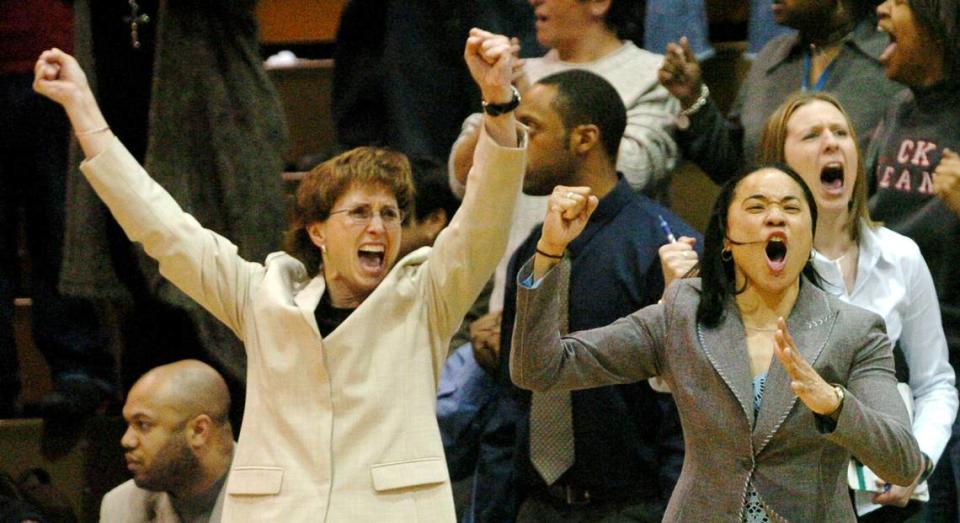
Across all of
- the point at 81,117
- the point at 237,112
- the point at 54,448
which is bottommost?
the point at 54,448

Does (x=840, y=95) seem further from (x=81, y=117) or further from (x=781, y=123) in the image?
(x=81, y=117)

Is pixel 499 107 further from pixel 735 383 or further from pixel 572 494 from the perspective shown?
pixel 572 494

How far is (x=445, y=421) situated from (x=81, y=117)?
142cm

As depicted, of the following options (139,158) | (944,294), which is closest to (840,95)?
(944,294)

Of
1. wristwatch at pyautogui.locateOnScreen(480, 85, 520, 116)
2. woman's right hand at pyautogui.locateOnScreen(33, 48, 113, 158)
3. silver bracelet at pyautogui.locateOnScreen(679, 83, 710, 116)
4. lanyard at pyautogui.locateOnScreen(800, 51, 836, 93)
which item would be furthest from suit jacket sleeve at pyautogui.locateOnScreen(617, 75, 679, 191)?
woman's right hand at pyautogui.locateOnScreen(33, 48, 113, 158)

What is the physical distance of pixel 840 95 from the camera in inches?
193

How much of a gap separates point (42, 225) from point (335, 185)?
5.93 feet

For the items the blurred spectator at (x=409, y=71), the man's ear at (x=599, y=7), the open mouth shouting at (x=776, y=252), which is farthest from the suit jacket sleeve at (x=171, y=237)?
the man's ear at (x=599, y=7)

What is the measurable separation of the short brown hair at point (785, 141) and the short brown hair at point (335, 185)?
89 cm

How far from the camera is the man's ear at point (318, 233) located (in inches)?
146

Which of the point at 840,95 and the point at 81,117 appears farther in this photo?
the point at 840,95

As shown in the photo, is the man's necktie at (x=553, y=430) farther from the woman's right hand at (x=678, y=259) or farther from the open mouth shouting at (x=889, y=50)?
the open mouth shouting at (x=889, y=50)

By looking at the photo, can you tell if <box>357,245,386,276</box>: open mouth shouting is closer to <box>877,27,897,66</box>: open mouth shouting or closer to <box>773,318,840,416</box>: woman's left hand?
<box>773,318,840,416</box>: woman's left hand

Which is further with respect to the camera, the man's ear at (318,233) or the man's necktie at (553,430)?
the man's necktie at (553,430)
